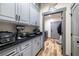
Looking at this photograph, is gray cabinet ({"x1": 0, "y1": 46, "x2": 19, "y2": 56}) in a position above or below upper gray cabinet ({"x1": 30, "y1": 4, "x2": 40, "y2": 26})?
below

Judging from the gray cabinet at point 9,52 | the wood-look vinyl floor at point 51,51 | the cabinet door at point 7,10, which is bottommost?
the wood-look vinyl floor at point 51,51

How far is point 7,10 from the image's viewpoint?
1.31 meters

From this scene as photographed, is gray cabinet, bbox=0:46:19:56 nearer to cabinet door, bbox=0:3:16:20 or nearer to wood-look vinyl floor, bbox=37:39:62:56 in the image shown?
cabinet door, bbox=0:3:16:20

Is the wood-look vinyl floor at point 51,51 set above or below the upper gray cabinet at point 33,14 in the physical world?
below

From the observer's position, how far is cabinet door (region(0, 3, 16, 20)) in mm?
1188

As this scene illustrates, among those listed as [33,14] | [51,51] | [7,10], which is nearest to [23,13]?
[7,10]

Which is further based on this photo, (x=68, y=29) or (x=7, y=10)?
(x=68, y=29)

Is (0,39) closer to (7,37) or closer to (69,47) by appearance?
(7,37)

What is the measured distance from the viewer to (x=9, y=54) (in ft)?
3.59

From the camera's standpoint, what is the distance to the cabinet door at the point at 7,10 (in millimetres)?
1188

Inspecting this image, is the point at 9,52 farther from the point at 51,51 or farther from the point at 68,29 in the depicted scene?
the point at 68,29

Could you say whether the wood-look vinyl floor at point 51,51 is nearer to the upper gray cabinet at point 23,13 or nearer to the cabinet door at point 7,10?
the upper gray cabinet at point 23,13

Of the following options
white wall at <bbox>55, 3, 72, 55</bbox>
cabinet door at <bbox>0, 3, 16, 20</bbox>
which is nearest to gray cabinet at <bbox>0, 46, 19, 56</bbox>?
cabinet door at <bbox>0, 3, 16, 20</bbox>

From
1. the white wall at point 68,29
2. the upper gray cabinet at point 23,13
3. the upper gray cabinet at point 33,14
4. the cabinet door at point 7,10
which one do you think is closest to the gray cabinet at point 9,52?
the cabinet door at point 7,10
